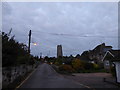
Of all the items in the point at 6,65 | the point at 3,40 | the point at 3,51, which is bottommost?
the point at 6,65

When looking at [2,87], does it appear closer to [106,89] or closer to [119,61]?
[106,89]

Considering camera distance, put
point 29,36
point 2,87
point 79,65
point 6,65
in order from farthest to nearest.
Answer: point 79,65 < point 29,36 < point 6,65 < point 2,87

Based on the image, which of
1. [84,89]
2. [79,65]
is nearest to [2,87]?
[84,89]

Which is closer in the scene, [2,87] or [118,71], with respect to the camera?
[2,87]

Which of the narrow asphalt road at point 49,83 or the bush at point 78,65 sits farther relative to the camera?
the bush at point 78,65

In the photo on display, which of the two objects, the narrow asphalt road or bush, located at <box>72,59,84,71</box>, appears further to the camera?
bush, located at <box>72,59,84,71</box>

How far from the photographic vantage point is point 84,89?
12.5 metres

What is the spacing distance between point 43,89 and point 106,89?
445 centimetres

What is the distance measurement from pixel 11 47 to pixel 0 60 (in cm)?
137

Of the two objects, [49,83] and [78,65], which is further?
[78,65]

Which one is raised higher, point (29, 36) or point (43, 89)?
point (29, 36)

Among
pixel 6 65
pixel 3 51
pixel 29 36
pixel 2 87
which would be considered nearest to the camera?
pixel 2 87

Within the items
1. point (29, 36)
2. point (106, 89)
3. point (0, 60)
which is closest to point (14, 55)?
point (0, 60)

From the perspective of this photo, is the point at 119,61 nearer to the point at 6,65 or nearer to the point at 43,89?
the point at 43,89
